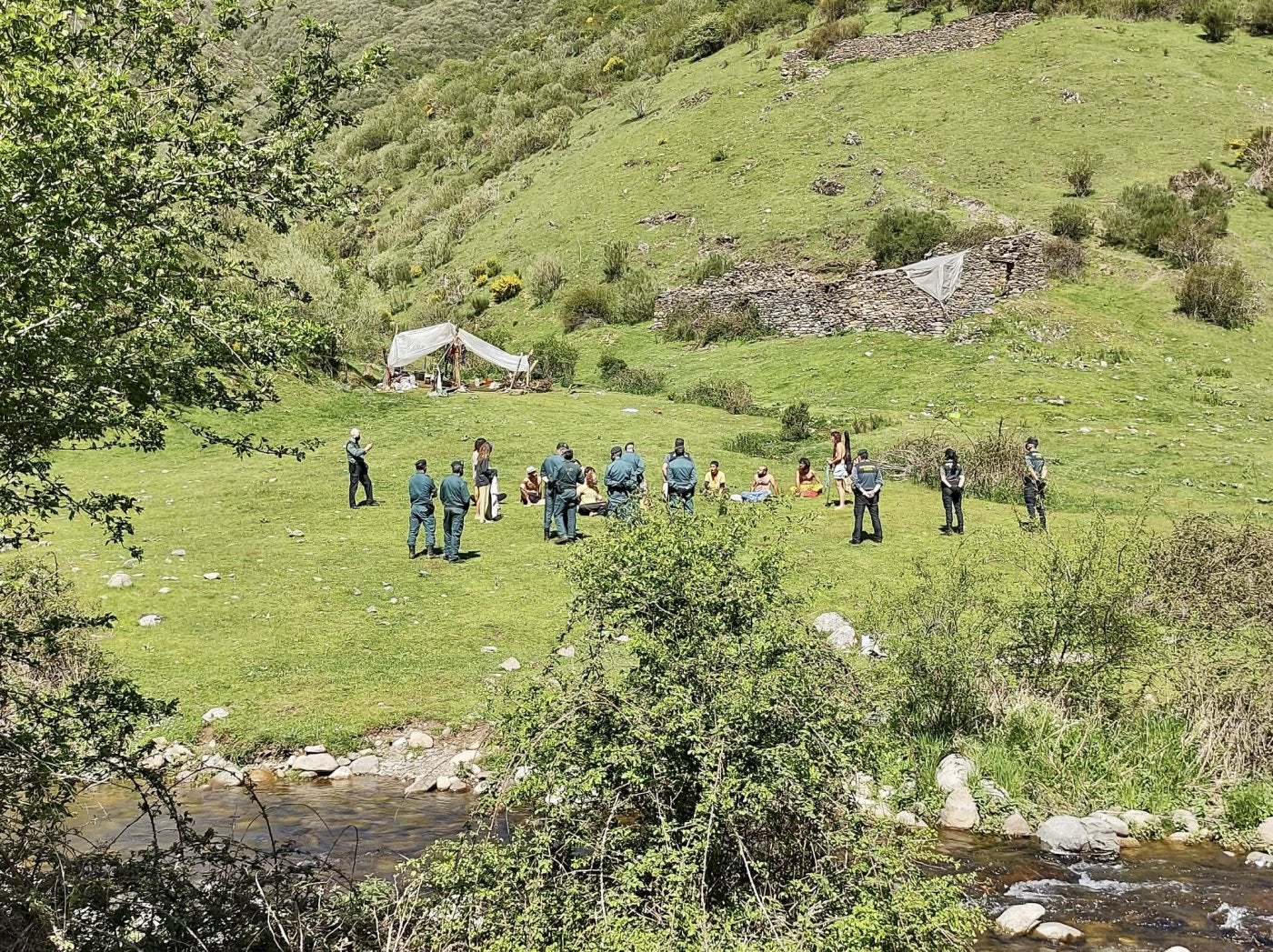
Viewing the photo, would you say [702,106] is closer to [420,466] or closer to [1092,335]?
[1092,335]

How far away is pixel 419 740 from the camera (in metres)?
11.1

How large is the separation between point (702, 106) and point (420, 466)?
4684 centimetres

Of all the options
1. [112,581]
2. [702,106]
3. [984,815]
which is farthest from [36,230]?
[702,106]

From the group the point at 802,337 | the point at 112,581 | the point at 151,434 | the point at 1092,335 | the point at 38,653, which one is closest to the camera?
the point at 151,434

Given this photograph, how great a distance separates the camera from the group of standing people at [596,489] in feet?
56.2

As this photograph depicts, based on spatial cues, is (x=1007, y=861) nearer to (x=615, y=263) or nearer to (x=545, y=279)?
(x=615, y=263)

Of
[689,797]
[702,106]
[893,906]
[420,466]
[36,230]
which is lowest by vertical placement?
[893,906]

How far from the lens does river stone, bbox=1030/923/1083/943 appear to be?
291 inches

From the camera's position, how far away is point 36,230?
5340 millimetres

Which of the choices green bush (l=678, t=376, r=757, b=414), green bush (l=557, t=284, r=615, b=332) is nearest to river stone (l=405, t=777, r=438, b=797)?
green bush (l=678, t=376, r=757, b=414)

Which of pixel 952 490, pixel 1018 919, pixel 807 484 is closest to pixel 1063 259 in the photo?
pixel 807 484

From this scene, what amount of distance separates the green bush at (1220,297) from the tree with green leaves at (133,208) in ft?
114

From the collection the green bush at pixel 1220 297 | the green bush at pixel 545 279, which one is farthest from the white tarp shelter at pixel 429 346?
the green bush at pixel 1220 297

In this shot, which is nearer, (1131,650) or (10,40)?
(10,40)
